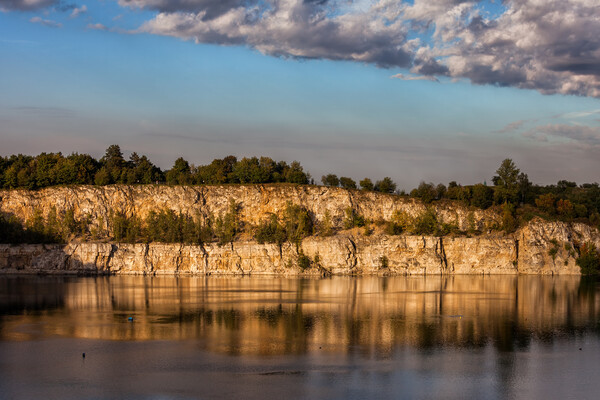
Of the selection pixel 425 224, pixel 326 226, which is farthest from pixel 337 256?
pixel 425 224

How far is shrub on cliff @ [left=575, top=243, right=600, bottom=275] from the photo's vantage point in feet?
326

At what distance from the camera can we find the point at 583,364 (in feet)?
115

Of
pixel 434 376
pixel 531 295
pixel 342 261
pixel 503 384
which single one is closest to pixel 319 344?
pixel 434 376

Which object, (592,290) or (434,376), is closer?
(434,376)

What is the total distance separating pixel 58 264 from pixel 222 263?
26.9 meters

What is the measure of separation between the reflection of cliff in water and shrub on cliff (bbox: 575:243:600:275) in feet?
68.7

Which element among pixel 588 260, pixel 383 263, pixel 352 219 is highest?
pixel 352 219

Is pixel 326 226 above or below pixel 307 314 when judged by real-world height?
above

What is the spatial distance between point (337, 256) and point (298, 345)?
63.8m

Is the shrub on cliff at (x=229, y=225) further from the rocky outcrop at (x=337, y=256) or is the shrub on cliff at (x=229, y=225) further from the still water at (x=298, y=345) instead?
the still water at (x=298, y=345)

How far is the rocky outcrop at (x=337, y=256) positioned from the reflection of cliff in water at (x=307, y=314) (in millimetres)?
21340

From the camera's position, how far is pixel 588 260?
9906 cm

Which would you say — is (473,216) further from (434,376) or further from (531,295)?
(434,376)

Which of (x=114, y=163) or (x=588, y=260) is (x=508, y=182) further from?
(x=114, y=163)
